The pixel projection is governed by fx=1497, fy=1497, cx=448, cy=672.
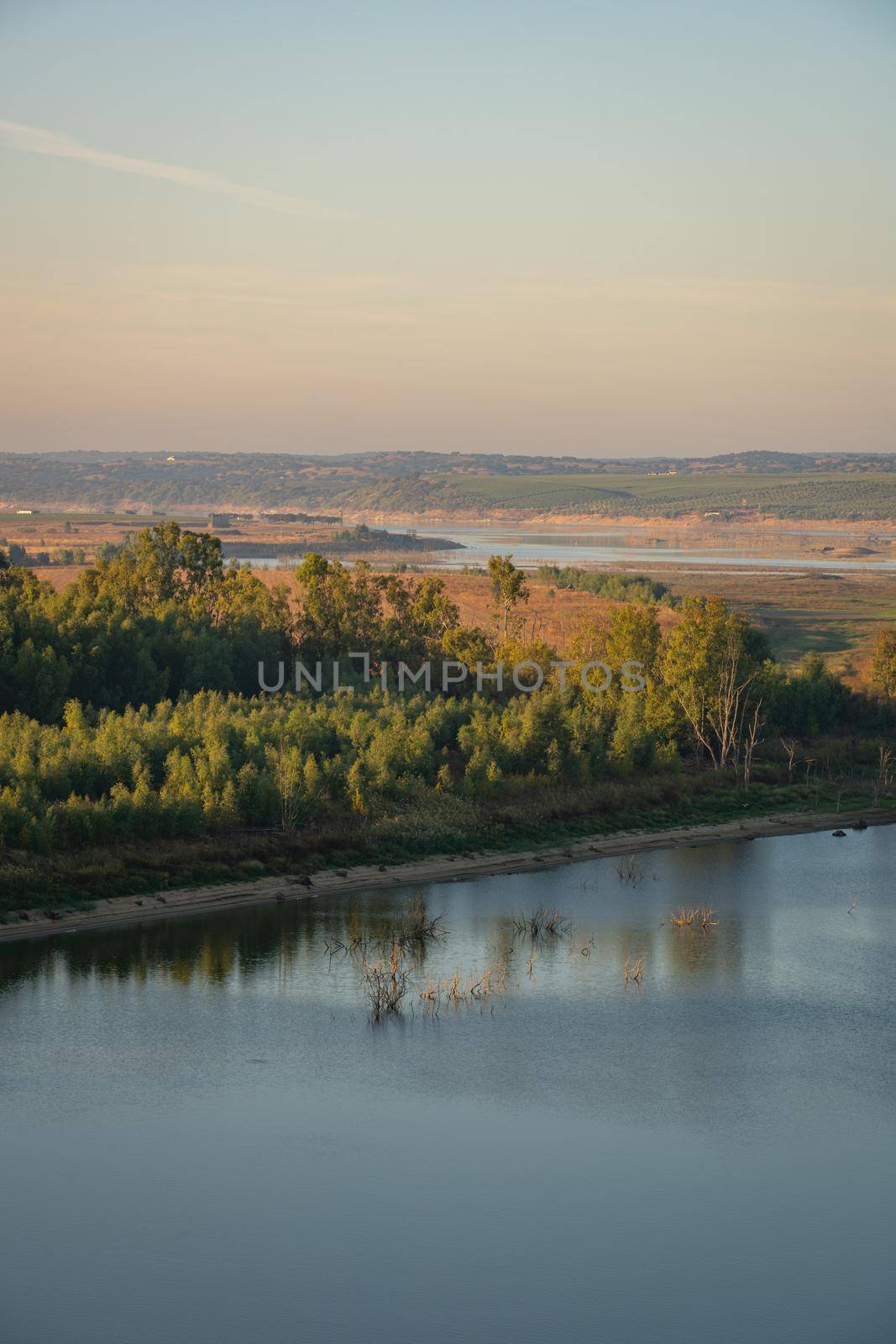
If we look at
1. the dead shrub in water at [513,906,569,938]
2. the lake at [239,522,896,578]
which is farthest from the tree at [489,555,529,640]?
the lake at [239,522,896,578]

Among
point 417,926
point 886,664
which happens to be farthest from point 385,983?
point 886,664

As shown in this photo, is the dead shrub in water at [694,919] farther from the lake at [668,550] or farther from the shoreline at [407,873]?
the lake at [668,550]

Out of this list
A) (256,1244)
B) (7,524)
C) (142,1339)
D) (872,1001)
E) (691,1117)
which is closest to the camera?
(142,1339)

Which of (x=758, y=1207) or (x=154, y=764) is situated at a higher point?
(x=154, y=764)

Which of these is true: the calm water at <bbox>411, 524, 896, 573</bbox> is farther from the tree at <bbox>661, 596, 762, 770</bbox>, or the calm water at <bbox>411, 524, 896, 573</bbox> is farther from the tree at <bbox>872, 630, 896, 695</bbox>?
the tree at <bbox>661, 596, 762, 770</bbox>

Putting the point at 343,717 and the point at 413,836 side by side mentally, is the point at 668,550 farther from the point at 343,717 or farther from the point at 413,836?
the point at 413,836

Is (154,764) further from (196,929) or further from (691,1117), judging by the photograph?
(691,1117)

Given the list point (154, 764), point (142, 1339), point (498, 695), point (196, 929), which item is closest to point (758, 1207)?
point (142, 1339)
